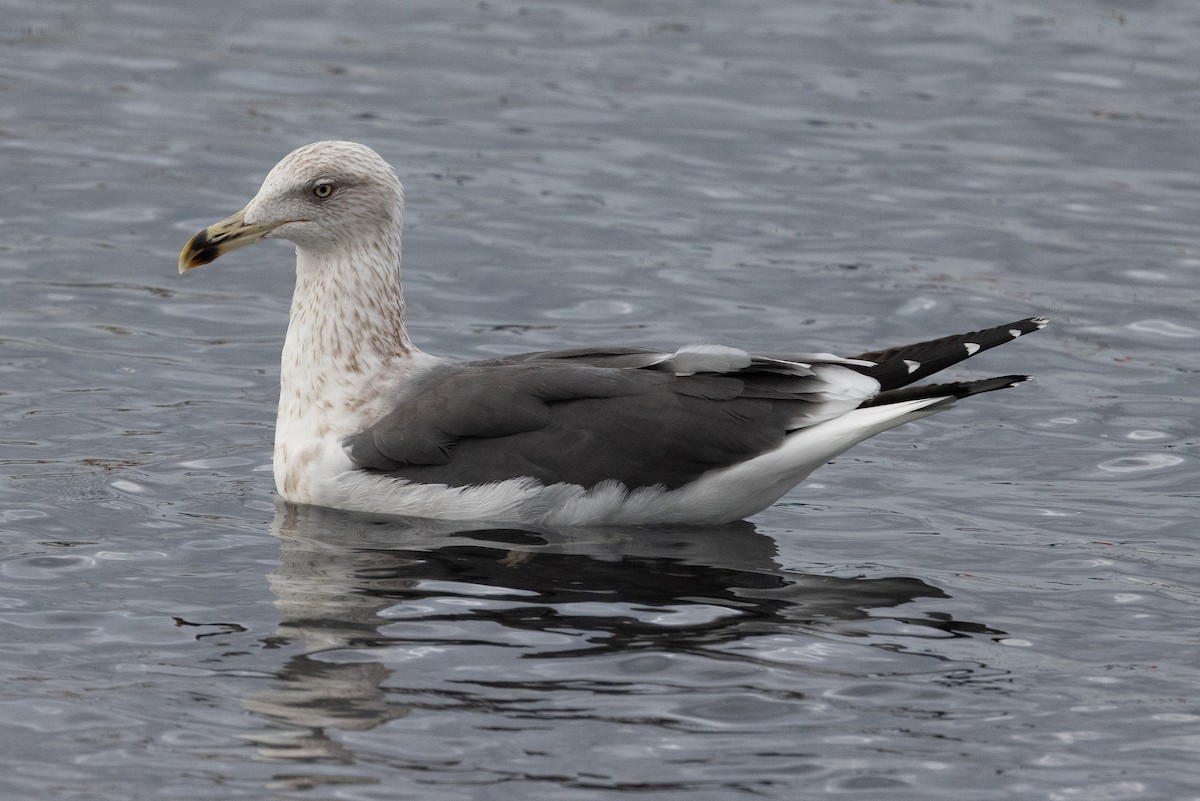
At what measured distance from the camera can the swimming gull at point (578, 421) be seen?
9.06 metres

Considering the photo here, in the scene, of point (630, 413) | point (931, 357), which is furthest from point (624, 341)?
point (931, 357)

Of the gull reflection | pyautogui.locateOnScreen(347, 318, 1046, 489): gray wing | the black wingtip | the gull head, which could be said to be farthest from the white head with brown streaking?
the black wingtip

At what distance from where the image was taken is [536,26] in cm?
1830

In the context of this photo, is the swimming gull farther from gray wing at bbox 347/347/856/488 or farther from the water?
the water

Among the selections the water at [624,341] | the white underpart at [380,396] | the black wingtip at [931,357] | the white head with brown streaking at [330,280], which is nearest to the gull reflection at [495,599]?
the water at [624,341]

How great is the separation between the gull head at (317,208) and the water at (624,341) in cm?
126

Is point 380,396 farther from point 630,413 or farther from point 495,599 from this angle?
point 495,599

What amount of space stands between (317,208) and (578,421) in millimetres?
1791

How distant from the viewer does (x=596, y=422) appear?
9.09m

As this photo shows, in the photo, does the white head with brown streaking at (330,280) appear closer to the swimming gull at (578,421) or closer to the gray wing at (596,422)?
the swimming gull at (578,421)

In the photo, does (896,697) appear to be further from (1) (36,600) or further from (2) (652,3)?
(2) (652,3)

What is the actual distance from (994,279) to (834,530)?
4607 mm

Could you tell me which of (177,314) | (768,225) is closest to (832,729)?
(177,314)

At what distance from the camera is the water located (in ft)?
23.2
